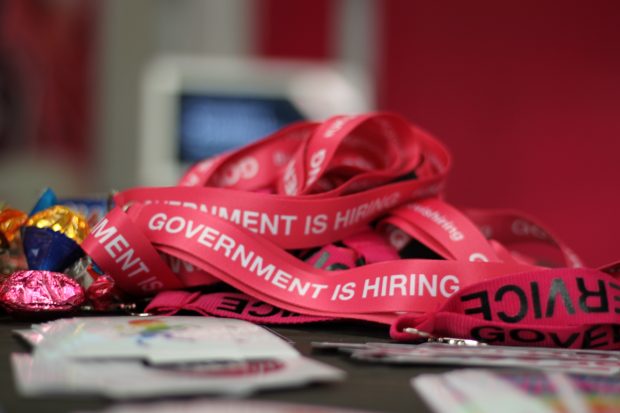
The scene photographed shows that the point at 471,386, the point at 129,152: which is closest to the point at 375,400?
the point at 471,386

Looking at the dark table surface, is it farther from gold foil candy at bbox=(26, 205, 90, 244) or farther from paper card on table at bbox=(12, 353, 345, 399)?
gold foil candy at bbox=(26, 205, 90, 244)

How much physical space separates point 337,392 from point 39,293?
348 millimetres

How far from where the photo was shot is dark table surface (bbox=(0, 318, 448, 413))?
0.52 metres

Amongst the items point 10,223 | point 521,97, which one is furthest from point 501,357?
point 521,97

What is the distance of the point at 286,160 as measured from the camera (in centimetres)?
113

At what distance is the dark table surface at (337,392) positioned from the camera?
52 centimetres

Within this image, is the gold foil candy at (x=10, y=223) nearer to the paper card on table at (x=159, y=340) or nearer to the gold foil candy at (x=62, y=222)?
the gold foil candy at (x=62, y=222)

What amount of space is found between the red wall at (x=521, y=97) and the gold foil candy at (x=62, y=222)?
116 inches

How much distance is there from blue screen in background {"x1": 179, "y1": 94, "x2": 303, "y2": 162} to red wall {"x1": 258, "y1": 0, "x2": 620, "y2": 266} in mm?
992

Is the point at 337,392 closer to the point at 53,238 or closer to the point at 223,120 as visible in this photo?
the point at 53,238

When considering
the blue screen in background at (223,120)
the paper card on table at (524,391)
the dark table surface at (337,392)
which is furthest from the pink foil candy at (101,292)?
the blue screen in background at (223,120)

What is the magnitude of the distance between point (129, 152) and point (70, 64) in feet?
1.77

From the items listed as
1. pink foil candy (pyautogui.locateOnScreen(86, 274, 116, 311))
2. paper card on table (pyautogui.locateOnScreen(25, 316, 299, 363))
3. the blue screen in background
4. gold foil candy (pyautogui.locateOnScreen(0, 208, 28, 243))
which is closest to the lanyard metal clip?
paper card on table (pyautogui.locateOnScreen(25, 316, 299, 363))

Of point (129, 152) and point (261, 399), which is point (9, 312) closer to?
point (261, 399)
